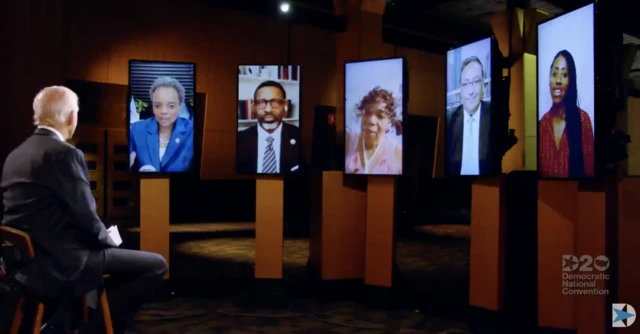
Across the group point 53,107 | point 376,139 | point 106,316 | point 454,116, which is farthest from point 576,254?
point 53,107

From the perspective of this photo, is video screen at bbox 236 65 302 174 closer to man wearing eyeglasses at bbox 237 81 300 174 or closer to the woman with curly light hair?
man wearing eyeglasses at bbox 237 81 300 174

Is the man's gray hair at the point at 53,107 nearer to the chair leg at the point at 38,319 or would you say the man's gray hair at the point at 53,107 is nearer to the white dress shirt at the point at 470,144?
the chair leg at the point at 38,319

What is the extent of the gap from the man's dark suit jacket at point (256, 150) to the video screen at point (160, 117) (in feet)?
1.41

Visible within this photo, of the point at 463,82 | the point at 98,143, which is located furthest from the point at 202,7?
the point at 463,82

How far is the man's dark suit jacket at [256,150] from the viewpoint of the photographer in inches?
190

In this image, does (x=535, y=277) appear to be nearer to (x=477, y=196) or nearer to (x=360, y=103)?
(x=477, y=196)

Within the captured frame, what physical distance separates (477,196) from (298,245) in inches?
213

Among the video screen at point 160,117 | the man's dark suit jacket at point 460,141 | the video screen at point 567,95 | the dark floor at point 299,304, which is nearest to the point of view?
the video screen at point 567,95

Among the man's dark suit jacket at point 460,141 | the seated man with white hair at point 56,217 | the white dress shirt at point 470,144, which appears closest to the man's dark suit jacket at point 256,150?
the man's dark suit jacket at point 460,141

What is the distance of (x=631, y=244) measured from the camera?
3227mm

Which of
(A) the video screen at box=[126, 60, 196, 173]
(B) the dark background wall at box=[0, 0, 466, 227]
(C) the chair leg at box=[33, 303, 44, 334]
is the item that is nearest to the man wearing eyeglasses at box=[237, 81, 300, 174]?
(A) the video screen at box=[126, 60, 196, 173]

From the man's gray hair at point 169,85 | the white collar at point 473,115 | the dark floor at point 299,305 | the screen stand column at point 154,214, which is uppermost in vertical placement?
the man's gray hair at point 169,85

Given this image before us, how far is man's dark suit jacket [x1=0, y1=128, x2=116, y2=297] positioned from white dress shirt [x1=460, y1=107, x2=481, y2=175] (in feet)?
8.63

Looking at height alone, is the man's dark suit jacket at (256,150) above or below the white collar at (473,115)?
below
